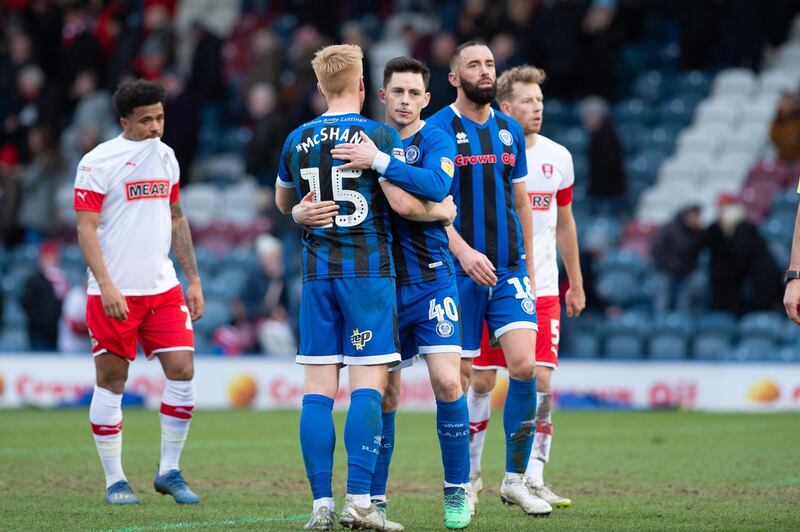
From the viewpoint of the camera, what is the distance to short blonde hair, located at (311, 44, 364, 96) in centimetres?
719

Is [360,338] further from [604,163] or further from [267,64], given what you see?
[267,64]

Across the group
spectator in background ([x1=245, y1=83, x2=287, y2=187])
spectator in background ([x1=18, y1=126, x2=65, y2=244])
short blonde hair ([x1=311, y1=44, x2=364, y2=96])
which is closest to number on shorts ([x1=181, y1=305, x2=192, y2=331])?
short blonde hair ([x1=311, y1=44, x2=364, y2=96])

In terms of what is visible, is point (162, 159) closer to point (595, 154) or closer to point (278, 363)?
point (278, 363)

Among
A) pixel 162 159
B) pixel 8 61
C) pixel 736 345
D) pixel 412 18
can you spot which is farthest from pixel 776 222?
pixel 8 61

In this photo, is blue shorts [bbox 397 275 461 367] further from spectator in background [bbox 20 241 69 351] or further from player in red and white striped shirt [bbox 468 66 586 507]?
Result: spectator in background [bbox 20 241 69 351]

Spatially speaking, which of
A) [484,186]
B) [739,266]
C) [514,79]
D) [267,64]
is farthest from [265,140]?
[484,186]

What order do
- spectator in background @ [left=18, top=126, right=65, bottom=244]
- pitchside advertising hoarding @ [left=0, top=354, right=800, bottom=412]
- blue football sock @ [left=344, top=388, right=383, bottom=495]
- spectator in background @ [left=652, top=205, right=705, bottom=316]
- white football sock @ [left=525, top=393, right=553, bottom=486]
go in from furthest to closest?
1. spectator in background @ [left=18, top=126, right=65, bottom=244]
2. spectator in background @ [left=652, top=205, right=705, bottom=316]
3. pitchside advertising hoarding @ [left=0, top=354, right=800, bottom=412]
4. white football sock @ [left=525, top=393, right=553, bottom=486]
5. blue football sock @ [left=344, top=388, right=383, bottom=495]

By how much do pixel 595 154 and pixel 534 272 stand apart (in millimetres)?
11182

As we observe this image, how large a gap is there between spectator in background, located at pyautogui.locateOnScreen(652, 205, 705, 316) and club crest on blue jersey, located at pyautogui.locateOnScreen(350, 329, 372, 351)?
11714mm

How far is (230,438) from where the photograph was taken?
1373cm

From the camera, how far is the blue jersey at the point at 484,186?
834 cm

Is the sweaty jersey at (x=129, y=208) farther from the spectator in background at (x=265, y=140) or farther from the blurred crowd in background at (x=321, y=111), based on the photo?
the spectator in background at (x=265, y=140)

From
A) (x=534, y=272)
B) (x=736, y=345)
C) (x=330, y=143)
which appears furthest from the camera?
(x=736, y=345)

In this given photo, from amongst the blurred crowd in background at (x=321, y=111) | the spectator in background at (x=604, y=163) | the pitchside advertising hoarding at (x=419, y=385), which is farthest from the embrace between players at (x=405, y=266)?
the spectator in background at (x=604, y=163)
